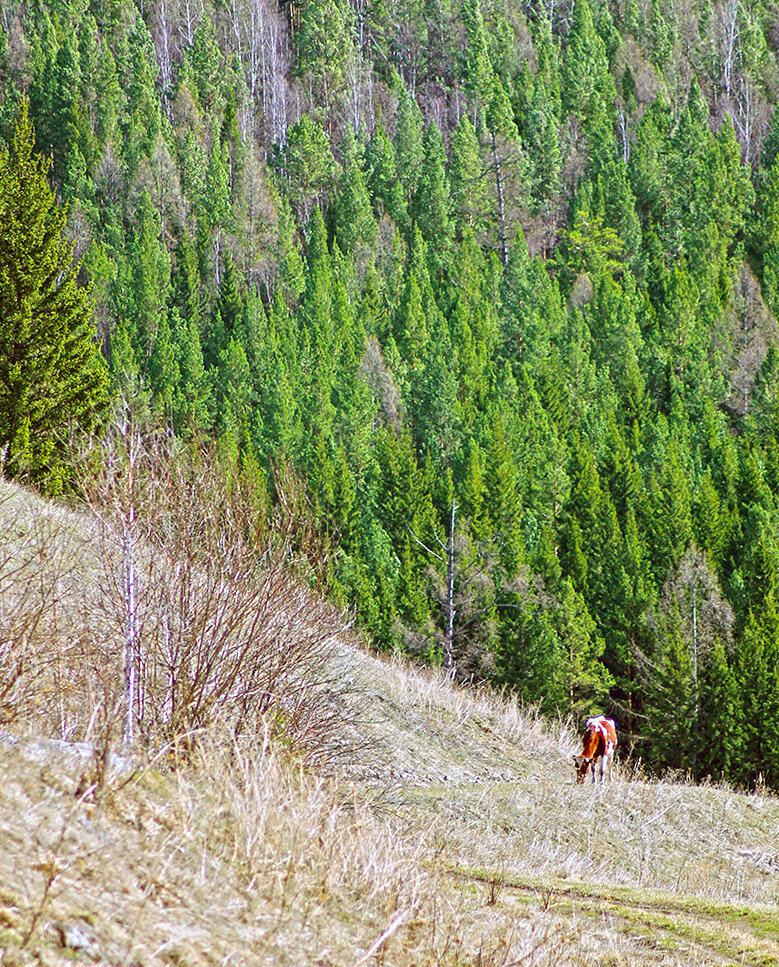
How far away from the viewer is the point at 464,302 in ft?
231

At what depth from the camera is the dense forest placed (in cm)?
4441

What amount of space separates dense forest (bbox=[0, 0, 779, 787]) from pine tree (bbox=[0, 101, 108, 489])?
0.08 metres

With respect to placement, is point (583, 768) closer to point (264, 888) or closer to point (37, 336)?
point (264, 888)

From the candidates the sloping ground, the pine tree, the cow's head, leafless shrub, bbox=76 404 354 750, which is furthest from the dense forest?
the sloping ground

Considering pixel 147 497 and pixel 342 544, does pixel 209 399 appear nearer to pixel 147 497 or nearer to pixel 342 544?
pixel 342 544

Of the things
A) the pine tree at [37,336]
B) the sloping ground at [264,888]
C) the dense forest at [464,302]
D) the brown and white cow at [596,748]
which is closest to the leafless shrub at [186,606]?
the sloping ground at [264,888]

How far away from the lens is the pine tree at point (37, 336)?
22734 mm

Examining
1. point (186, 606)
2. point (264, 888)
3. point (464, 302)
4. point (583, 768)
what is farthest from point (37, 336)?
point (464, 302)

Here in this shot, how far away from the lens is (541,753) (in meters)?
20.1

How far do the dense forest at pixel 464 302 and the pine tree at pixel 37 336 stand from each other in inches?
3.3

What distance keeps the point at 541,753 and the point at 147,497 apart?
11720 millimetres

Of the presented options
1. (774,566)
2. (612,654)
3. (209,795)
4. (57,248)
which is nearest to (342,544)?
(612,654)

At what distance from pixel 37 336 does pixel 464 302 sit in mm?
49576

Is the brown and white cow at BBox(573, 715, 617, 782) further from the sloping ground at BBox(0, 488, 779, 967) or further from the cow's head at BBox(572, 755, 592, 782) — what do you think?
the sloping ground at BBox(0, 488, 779, 967)
